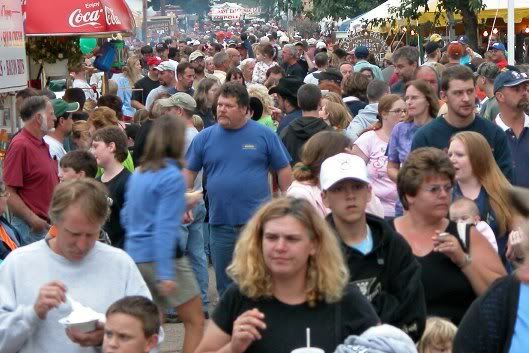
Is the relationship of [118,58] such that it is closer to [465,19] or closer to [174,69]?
[174,69]

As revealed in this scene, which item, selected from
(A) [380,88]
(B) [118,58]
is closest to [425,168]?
(A) [380,88]

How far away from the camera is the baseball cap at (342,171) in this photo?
17.7ft

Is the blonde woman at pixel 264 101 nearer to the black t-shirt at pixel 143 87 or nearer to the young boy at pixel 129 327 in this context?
the young boy at pixel 129 327

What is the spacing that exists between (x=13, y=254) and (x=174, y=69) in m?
13.4

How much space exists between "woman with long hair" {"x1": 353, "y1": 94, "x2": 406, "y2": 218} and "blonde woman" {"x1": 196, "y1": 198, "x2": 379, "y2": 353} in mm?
4774

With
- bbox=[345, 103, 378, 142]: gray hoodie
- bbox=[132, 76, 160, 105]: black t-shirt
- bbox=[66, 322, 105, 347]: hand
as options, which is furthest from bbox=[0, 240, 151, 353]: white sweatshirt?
bbox=[132, 76, 160, 105]: black t-shirt

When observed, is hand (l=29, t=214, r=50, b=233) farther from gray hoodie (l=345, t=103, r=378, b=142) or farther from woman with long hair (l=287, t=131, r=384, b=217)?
gray hoodie (l=345, t=103, r=378, b=142)

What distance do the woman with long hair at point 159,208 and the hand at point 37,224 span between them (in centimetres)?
271

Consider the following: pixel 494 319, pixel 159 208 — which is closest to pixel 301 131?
pixel 159 208

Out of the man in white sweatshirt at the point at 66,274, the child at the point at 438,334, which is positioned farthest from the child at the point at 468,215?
the man in white sweatshirt at the point at 66,274

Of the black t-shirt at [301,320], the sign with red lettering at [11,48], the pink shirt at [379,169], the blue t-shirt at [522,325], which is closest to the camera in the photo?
the blue t-shirt at [522,325]

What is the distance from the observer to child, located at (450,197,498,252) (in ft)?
20.9

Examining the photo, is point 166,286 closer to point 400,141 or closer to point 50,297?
point 50,297

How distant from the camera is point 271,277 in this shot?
181 inches
